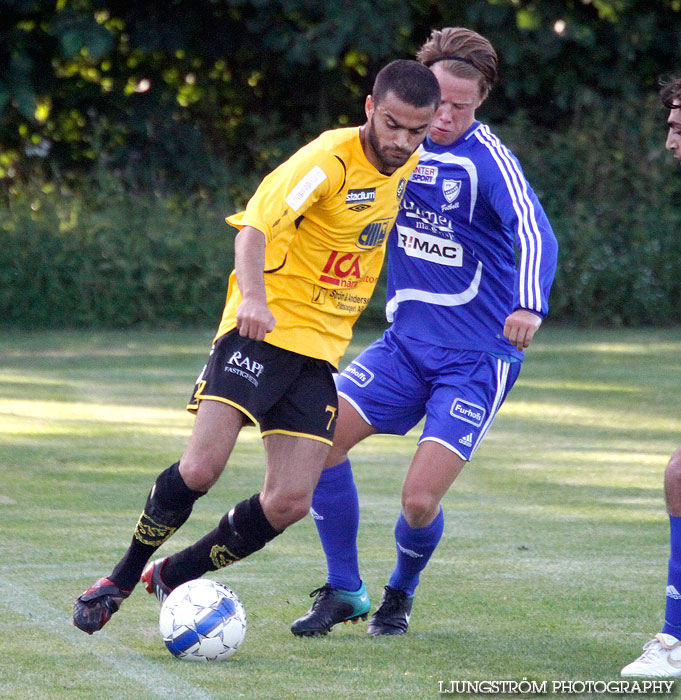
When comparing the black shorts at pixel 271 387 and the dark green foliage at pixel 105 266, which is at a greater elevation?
the black shorts at pixel 271 387

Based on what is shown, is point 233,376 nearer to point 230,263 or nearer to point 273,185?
point 273,185

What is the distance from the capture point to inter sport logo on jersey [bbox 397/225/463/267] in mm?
4762

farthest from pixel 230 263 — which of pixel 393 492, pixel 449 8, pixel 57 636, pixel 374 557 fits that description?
pixel 57 636

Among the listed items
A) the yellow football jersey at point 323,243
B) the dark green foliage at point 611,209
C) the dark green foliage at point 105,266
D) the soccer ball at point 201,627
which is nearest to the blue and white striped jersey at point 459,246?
the yellow football jersey at point 323,243

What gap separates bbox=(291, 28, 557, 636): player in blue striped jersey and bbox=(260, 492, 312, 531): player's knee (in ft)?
1.44

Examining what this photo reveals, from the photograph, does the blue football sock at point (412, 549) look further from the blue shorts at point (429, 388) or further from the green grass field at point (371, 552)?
the blue shorts at point (429, 388)

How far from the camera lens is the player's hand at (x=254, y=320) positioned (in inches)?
151

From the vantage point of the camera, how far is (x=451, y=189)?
470cm

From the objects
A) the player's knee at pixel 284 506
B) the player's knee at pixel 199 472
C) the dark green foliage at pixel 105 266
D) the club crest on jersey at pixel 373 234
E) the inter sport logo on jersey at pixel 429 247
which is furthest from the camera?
the dark green foliage at pixel 105 266

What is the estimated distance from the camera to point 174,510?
412cm

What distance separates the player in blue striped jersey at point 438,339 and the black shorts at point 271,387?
36 cm

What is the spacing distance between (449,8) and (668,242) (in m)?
4.67

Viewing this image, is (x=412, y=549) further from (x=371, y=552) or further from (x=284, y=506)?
(x=371, y=552)

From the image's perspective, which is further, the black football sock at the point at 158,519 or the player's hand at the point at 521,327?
the player's hand at the point at 521,327
